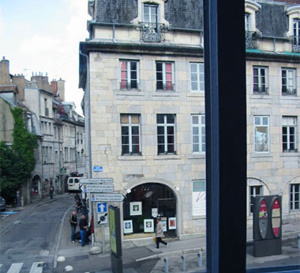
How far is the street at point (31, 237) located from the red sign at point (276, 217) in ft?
5.08

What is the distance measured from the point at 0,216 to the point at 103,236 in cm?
73

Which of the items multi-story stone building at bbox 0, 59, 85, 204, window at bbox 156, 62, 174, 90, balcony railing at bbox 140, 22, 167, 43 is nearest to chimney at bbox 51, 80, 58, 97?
multi-story stone building at bbox 0, 59, 85, 204

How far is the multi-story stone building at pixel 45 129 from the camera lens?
151 centimetres

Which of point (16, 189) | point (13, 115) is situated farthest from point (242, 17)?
point (16, 189)

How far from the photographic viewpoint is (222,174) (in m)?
0.54

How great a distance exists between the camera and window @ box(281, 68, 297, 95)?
2176mm

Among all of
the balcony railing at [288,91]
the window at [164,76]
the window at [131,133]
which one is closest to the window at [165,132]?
the window at [131,133]

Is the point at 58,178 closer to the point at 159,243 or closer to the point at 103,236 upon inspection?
the point at 103,236

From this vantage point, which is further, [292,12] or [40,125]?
[292,12]

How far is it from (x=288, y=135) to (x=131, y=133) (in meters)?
1.25

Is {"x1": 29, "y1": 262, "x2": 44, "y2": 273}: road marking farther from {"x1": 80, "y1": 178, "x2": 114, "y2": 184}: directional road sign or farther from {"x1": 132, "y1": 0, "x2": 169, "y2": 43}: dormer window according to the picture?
{"x1": 132, "y1": 0, "x2": 169, "y2": 43}: dormer window

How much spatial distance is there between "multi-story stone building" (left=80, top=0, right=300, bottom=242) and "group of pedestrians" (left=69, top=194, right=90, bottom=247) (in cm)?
33

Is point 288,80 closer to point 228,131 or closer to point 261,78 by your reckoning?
point 261,78

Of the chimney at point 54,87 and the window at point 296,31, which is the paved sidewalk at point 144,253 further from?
the window at point 296,31
